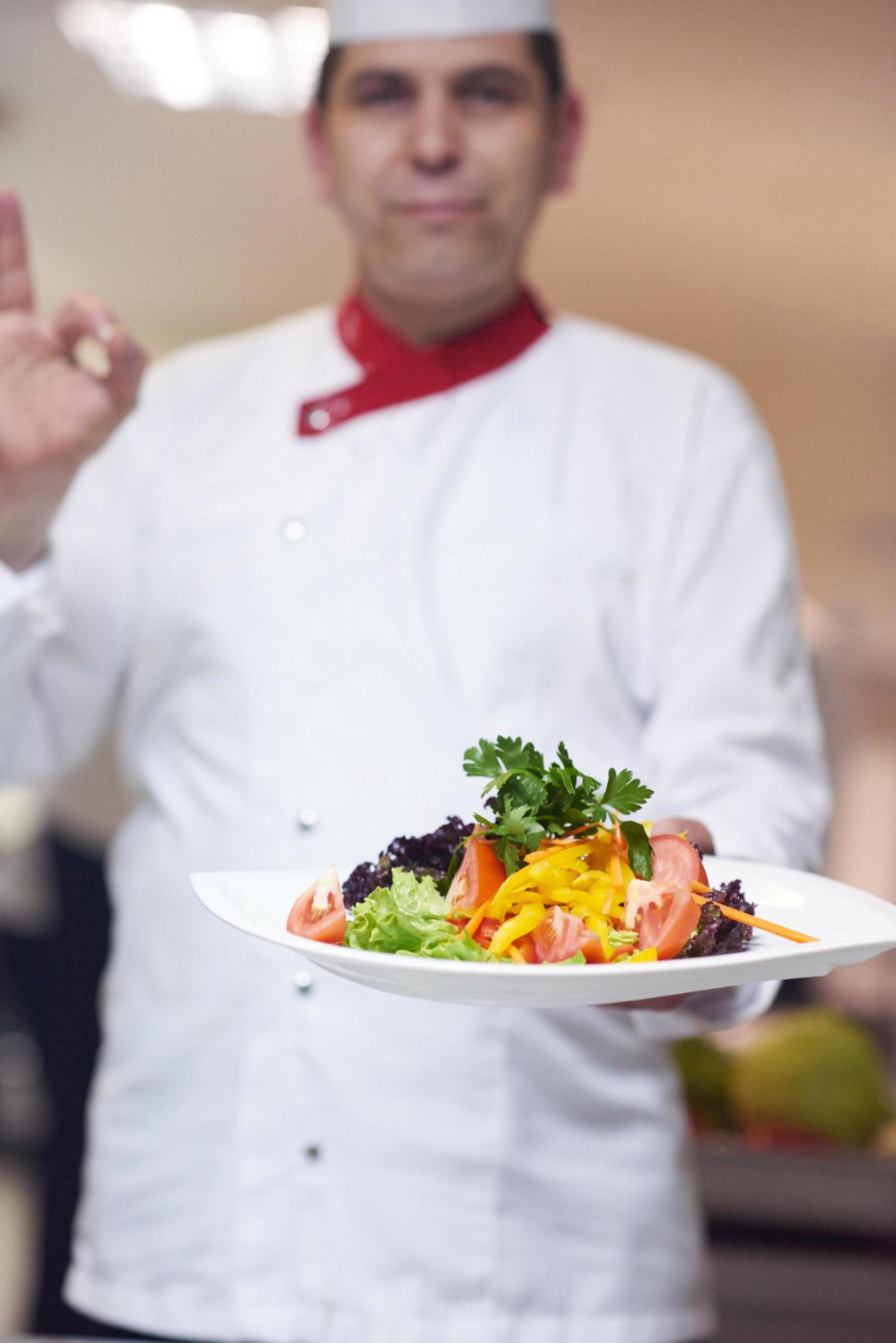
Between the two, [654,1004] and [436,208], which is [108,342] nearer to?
[436,208]

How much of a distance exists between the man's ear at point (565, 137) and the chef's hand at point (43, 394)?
0.45m

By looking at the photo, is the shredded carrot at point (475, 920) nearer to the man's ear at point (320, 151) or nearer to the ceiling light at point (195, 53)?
the man's ear at point (320, 151)

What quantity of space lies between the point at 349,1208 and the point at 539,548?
1.67ft

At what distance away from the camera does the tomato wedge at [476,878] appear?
2.34 ft

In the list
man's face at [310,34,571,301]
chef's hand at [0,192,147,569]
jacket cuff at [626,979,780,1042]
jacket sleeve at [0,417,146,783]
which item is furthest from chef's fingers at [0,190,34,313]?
jacket cuff at [626,979,780,1042]

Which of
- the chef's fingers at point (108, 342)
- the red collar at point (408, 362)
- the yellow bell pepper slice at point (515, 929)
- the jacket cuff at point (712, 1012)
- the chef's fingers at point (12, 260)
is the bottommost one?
the jacket cuff at point (712, 1012)

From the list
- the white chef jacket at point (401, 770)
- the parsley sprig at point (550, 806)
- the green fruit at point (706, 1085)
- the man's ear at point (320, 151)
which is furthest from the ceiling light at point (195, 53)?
the green fruit at point (706, 1085)

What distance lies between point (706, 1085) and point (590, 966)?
1.26 m

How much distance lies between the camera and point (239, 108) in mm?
1377

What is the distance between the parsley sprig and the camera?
2.37 feet

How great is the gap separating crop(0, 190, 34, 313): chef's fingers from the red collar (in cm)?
24

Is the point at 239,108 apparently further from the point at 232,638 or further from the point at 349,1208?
the point at 349,1208

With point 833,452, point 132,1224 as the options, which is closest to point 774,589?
point 833,452

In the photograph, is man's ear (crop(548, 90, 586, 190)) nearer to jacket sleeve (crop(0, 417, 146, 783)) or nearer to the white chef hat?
the white chef hat
